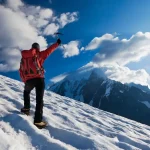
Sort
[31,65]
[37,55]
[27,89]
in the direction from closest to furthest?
[31,65] → [37,55] → [27,89]

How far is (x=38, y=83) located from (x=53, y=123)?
136 cm

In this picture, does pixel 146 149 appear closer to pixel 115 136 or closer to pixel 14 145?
pixel 115 136

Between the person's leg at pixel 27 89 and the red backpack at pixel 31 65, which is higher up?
the red backpack at pixel 31 65

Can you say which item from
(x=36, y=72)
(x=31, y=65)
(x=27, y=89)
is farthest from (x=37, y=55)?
(x=27, y=89)

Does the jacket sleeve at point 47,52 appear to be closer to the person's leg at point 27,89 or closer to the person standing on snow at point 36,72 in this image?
the person standing on snow at point 36,72

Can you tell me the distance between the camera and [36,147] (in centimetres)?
577

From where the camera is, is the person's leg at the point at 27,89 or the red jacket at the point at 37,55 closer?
the red jacket at the point at 37,55

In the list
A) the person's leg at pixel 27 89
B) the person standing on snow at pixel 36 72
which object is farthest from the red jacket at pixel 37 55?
the person's leg at pixel 27 89

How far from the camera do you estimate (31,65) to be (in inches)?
297

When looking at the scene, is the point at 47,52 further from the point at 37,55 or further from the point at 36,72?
the point at 36,72

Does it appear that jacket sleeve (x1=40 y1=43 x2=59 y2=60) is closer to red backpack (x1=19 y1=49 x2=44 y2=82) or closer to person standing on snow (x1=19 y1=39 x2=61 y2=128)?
person standing on snow (x1=19 y1=39 x2=61 y2=128)

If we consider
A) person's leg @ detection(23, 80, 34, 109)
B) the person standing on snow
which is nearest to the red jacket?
the person standing on snow

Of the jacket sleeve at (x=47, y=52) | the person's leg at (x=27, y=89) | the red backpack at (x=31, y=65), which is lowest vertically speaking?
the person's leg at (x=27, y=89)

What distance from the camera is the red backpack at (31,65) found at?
7461mm
